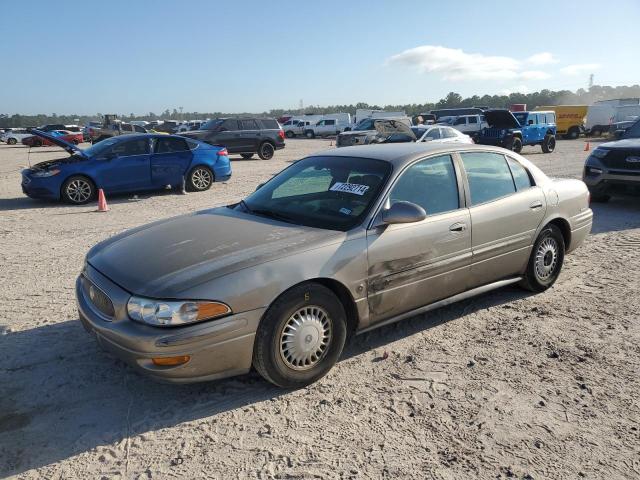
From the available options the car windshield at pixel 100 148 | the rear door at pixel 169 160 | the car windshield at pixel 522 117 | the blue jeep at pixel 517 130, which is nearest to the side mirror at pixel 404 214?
the rear door at pixel 169 160

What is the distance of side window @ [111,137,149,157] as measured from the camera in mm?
11039

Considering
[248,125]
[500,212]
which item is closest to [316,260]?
[500,212]

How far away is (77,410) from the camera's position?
10.4 feet

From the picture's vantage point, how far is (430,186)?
4141 mm

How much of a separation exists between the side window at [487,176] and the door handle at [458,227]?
29cm

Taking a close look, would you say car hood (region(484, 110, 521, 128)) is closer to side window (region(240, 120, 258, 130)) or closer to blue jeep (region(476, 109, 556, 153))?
blue jeep (region(476, 109, 556, 153))

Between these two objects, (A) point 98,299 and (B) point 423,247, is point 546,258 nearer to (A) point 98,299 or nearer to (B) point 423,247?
(B) point 423,247

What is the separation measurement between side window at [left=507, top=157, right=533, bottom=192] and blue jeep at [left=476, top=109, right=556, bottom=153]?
18.2 m

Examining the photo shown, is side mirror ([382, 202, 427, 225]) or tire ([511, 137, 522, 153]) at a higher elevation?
side mirror ([382, 202, 427, 225])

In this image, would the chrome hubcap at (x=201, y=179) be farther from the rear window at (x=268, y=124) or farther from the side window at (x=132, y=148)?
the rear window at (x=268, y=124)

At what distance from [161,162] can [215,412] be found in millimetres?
9246

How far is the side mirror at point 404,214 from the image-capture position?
3.62m

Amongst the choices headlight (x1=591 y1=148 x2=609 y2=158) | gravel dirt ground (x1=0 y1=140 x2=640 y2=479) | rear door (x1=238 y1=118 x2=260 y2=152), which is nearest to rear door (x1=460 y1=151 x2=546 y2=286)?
gravel dirt ground (x1=0 y1=140 x2=640 y2=479)

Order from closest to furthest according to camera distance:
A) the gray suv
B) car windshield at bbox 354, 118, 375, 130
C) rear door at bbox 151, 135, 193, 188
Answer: rear door at bbox 151, 135, 193, 188 < the gray suv < car windshield at bbox 354, 118, 375, 130
